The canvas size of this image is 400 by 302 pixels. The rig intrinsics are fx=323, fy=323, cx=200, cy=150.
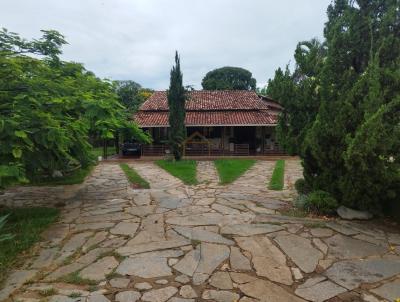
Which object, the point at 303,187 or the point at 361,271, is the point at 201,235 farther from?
the point at 303,187

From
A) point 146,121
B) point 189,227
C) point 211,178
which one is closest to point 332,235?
point 189,227

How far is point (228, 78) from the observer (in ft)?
142

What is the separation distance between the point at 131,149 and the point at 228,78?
2537 cm

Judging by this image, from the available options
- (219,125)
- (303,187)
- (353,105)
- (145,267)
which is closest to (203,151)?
(219,125)

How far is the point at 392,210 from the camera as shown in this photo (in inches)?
257

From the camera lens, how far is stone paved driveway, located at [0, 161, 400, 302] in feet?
12.5

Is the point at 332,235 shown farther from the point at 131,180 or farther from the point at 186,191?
the point at 131,180

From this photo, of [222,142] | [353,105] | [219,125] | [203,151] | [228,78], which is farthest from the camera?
[228,78]

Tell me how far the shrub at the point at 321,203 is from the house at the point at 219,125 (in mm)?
14158

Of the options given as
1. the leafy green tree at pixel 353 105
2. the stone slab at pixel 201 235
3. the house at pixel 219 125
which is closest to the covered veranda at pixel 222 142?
the house at pixel 219 125

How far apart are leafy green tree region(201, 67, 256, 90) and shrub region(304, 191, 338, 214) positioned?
36.2 m

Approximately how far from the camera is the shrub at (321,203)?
6742mm

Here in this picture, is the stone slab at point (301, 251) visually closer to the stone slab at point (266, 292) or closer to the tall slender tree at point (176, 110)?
the stone slab at point (266, 292)

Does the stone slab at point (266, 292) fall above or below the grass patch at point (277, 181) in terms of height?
below
